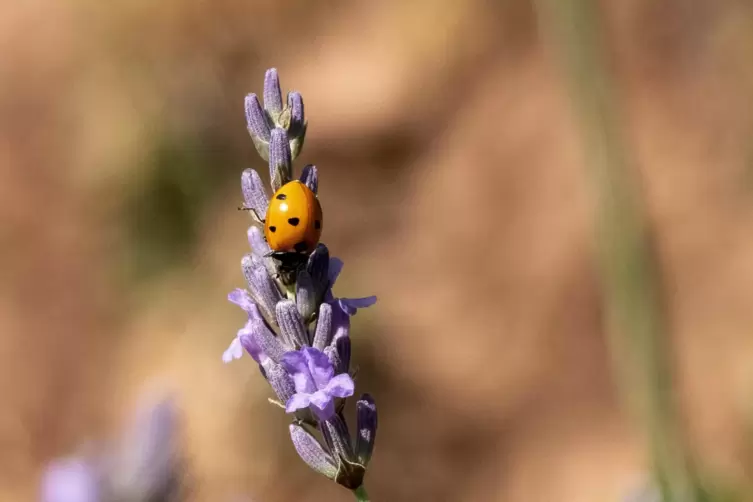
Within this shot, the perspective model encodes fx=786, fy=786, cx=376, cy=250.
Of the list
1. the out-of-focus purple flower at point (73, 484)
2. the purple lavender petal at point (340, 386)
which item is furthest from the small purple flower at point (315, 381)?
the out-of-focus purple flower at point (73, 484)

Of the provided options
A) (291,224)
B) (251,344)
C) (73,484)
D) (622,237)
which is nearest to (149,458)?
(73,484)

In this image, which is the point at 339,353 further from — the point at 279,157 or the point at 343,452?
the point at 279,157

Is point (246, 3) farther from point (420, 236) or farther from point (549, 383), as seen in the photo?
point (549, 383)

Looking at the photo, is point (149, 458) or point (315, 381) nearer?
point (315, 381)

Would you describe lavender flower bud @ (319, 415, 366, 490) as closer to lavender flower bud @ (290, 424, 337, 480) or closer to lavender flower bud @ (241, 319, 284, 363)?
lavender flower bud @ (290, 424, 337, 480)

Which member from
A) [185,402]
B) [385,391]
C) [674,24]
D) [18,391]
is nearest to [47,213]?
[18,391]

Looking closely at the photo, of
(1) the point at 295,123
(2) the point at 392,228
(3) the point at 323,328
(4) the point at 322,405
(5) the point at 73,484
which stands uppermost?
(1) the point at 295,123

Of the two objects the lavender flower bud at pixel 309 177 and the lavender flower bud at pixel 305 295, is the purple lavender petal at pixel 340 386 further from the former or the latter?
the lavender flower bud at pixel 309 177
